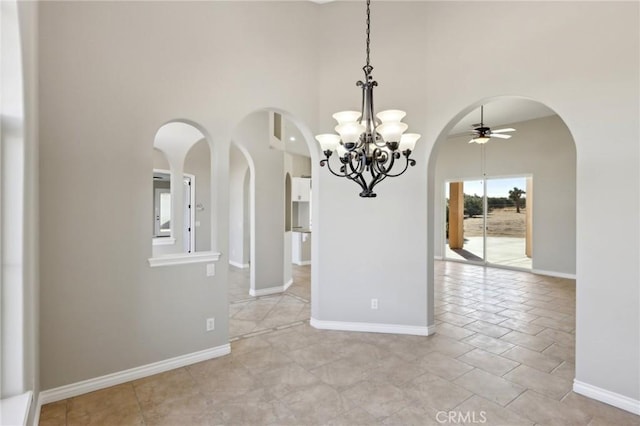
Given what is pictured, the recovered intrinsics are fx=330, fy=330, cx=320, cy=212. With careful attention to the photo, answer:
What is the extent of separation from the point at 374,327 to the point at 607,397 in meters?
2.20

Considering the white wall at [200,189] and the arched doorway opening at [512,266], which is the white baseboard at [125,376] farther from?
the white wall at [200,189]

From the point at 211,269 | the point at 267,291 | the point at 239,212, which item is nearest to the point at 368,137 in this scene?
the point at 211,269

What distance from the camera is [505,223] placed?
8.63 meters

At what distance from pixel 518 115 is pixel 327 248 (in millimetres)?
6061

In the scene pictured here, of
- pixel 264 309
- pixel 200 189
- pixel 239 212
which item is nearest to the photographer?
pixel 264 309

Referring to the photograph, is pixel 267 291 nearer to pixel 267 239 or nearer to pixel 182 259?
pixel 267 239

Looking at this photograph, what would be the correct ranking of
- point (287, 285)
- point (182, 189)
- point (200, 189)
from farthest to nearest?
1. point (200, 189)
2. point (182, 189)
3. point (287, 285)

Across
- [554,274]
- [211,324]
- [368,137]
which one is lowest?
[554,274]

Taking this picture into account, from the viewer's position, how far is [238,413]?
2.51m

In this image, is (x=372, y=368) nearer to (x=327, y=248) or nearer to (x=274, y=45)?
(x=327, y=248)

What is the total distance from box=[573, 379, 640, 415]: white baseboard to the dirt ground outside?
6.39 m

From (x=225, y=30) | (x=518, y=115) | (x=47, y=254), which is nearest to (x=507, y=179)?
(x=518, y=115)

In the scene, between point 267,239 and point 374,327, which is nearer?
point 374,327

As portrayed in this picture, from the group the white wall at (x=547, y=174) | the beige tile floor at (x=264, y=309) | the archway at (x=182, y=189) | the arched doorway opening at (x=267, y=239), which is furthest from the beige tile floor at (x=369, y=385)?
the archway at (x=182, y=189)
